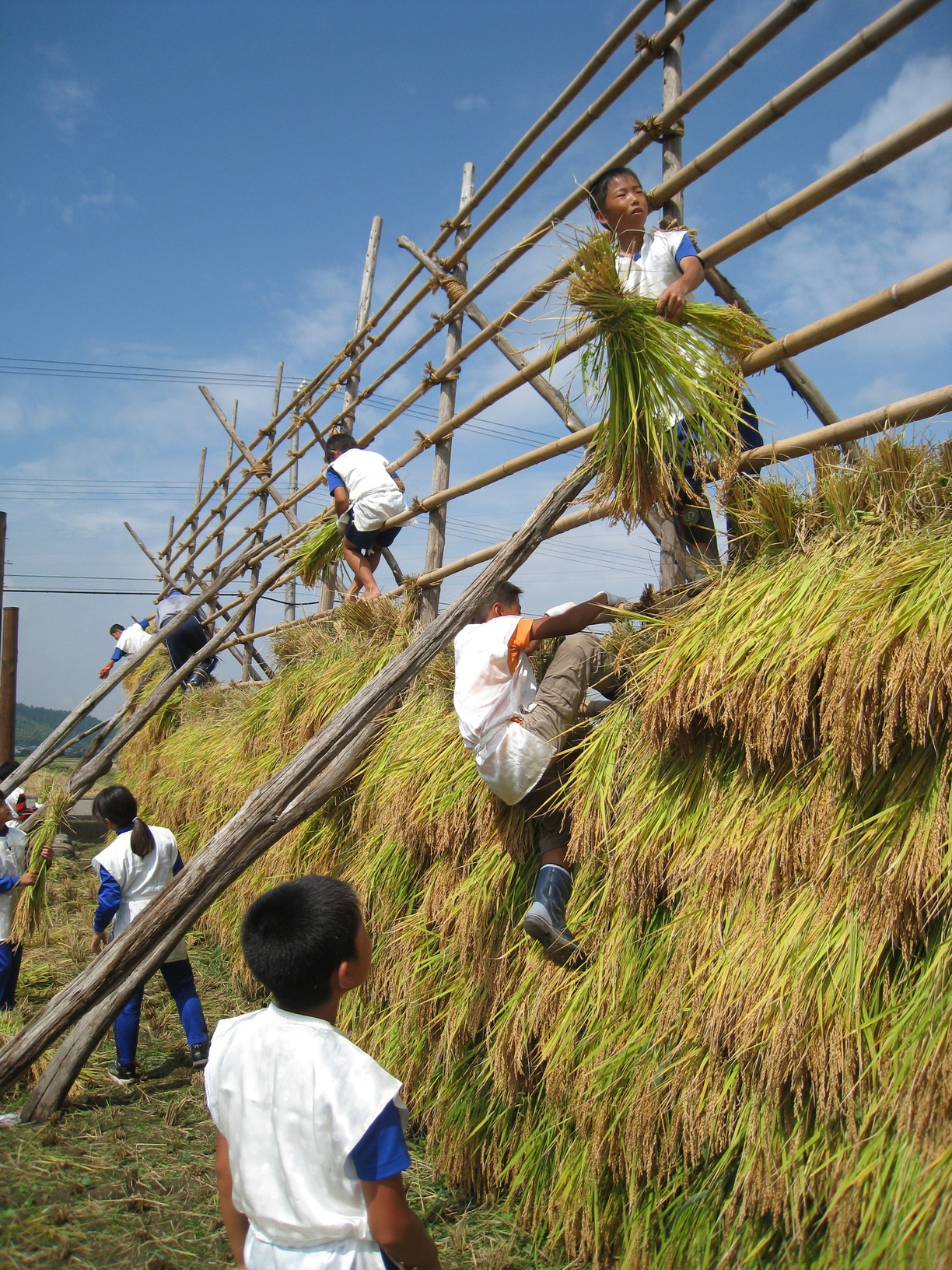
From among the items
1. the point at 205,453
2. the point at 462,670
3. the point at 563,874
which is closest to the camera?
the point at 563,874

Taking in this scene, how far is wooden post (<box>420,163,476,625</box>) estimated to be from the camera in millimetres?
4098

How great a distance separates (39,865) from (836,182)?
473 cm

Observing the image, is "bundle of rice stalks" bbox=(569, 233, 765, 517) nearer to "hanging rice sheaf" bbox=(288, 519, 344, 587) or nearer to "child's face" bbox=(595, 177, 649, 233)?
"child's face" bbox=(595, 177, 649, 233)

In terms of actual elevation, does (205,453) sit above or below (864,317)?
above

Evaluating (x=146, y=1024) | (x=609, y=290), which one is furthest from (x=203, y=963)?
(x=609, y=290)

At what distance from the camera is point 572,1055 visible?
2102 mm

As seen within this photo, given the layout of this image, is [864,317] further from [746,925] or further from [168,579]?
Answer: [168,579]

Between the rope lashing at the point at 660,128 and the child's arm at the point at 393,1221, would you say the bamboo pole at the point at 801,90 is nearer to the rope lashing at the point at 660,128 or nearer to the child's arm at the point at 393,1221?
the rope lashing at the point at 660,128

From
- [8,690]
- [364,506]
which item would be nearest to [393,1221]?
[364,506]

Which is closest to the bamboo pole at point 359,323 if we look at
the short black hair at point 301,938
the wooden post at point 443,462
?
the wooden post at point 443,462

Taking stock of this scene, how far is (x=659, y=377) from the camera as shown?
233 cm

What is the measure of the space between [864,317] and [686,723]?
1.05 meters

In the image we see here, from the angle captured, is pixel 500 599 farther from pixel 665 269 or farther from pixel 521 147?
pixel 521 147

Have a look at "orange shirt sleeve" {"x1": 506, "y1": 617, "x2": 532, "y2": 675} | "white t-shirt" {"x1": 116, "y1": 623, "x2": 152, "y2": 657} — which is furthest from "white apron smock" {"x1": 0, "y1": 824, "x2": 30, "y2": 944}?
"white t-shirt" {"x1": 116, "y1": 623, "x2": 152, "y2": 657}
